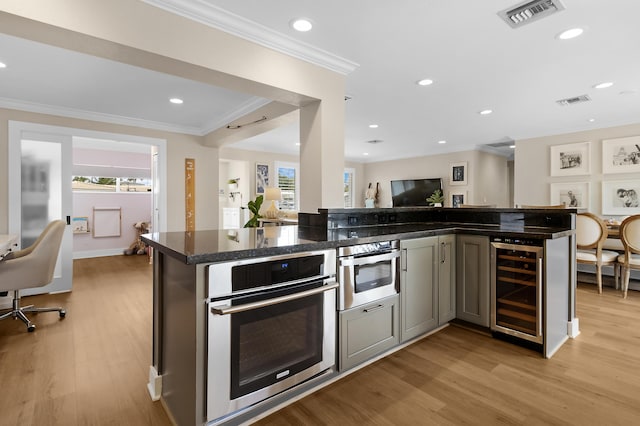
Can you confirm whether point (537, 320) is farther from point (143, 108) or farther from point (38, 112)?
point (38, 112)

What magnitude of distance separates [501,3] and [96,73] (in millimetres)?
3668

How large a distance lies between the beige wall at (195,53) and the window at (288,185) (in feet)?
16.8

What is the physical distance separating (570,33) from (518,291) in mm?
2111

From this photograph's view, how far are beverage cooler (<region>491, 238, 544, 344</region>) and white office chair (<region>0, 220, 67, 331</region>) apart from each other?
4.15 m

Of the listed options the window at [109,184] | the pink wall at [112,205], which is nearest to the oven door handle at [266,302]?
the pink wall at [112,205]

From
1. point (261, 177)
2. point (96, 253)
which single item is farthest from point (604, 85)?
point (96, 253)

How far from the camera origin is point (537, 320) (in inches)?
96.5

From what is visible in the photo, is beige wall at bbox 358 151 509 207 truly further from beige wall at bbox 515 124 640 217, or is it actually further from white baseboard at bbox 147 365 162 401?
white baseboard at bbox 147 365 162 401

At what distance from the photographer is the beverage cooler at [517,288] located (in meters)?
2.45

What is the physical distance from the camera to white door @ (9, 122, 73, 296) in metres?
4.11

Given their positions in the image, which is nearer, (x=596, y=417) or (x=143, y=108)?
(x=596, y=417)

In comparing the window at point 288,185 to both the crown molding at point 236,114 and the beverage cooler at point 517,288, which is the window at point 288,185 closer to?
the crown molding at point 236,114

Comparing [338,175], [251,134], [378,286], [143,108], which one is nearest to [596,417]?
[378,286]

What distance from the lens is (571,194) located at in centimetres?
570
